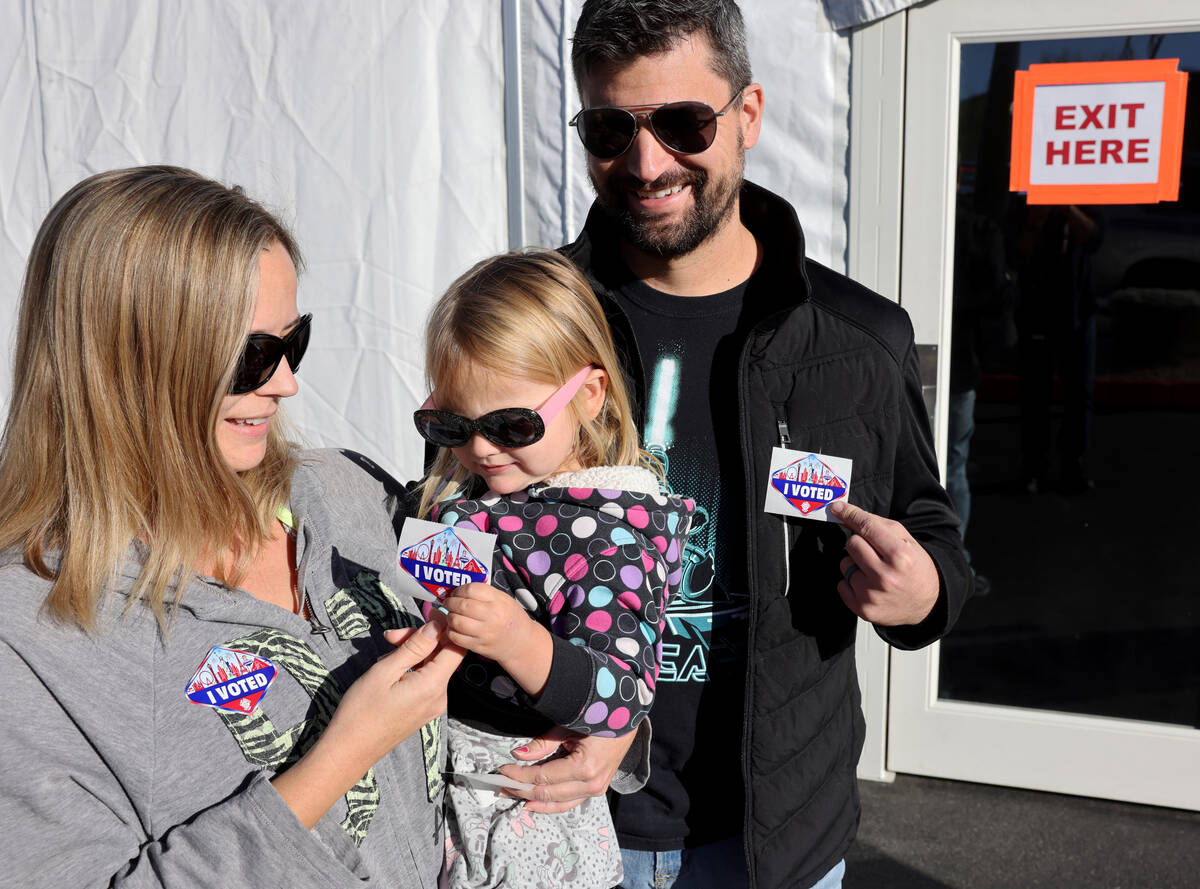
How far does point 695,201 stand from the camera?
1876 millimetres

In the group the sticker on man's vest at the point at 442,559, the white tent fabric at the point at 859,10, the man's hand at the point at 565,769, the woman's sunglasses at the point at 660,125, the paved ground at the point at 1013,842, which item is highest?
the white tent fabric at the point at 859,10

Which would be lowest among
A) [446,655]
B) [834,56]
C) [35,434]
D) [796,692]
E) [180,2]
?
[796,692]

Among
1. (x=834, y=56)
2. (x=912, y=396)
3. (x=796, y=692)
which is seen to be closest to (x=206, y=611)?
(x=796, y=692)

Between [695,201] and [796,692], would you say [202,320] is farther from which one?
[796,692]

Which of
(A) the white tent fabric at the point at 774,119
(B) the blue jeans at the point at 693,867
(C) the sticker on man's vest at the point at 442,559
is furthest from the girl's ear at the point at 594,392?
(A) the white tent fabric at the point at 774,119

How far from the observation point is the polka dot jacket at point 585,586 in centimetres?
149

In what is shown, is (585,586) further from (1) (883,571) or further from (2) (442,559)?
(1) (883,571)

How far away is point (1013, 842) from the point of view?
3604 mm

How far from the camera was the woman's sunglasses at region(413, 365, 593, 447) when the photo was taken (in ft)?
5.38

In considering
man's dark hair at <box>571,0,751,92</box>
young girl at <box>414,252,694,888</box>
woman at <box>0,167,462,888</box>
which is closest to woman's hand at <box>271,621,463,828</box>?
woman at <box>0,167,462,888</box>

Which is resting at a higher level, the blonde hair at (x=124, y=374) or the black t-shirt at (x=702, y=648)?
the blonde hair at (x=124, y=374)

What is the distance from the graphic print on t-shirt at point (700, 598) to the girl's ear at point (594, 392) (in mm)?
168

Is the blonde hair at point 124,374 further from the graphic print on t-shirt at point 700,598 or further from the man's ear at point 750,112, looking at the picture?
the man's ear at point 750,112

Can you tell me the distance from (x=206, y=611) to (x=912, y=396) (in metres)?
1.41
